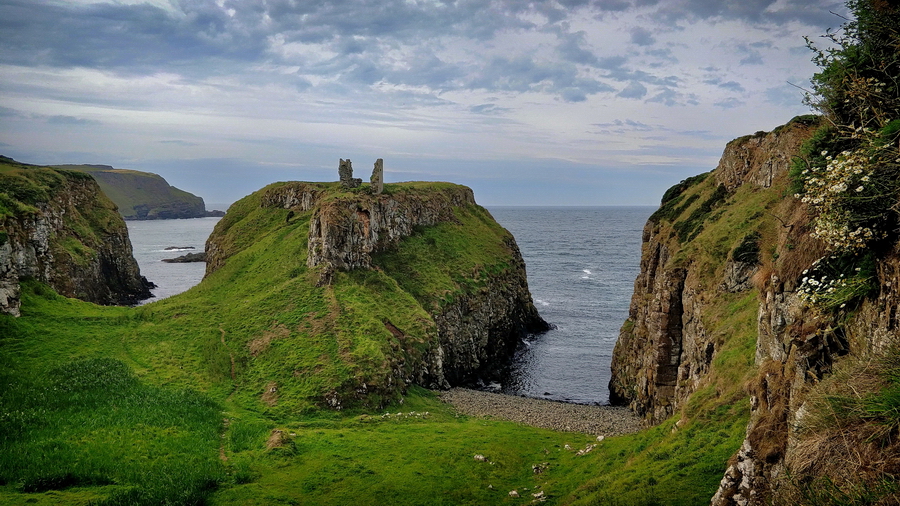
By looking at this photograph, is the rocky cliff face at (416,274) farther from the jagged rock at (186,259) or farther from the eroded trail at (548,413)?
the jagged rock at (186,259)

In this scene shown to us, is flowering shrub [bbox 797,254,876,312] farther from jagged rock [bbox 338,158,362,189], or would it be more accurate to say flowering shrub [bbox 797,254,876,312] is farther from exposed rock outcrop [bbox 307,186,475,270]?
jagged rock [bbox 338,158,362,189]

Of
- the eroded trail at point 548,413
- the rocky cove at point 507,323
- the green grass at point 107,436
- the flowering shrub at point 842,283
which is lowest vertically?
the eroded trail at point 548,413

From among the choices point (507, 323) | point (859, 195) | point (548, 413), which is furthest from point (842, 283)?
point (507, 323)

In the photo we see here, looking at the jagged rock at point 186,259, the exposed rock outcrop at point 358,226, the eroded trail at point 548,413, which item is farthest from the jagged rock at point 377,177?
the jagged rock at point 186,259

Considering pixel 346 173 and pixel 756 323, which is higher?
pixel 346 173

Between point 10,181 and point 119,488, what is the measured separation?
336 ft

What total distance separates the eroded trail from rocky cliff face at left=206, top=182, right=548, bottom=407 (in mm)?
5953

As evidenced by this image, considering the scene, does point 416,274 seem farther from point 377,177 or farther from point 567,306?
point 567,306

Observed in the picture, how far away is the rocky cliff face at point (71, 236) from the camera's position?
66.1 metres

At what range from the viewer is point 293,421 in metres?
42.2

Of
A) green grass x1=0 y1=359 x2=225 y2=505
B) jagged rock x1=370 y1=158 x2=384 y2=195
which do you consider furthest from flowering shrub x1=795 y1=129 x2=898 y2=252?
jagged rock x1=370 y1=158 x2=384 y2=195

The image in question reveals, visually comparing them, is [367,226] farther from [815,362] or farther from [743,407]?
[815,362]

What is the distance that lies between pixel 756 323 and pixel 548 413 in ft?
82.7

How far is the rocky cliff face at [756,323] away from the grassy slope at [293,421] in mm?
2480
